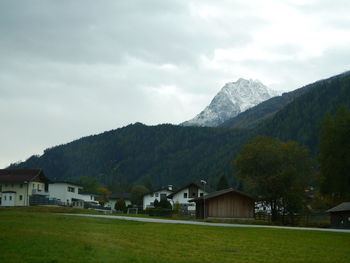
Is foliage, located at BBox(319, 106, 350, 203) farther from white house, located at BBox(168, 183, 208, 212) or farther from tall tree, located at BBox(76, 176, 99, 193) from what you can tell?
tall tree, located at BBox(76, 176, 99, 193)

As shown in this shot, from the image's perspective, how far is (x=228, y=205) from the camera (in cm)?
7144

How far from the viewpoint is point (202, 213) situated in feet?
239

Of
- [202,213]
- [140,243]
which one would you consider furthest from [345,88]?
[140,243]

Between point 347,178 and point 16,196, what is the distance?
185ft

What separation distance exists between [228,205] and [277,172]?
440 inches

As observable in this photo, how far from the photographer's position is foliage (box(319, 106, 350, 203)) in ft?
252

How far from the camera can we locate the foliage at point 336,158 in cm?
7694

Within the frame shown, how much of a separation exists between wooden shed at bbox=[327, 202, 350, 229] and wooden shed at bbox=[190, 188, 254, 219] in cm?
1389

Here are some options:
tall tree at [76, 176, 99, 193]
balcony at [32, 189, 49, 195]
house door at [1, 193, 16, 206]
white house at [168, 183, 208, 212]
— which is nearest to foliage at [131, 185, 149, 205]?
white house at [168, 183, 208, 212]

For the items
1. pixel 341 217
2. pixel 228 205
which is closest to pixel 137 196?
pixel 228 205

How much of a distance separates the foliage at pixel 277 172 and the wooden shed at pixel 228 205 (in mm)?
5707

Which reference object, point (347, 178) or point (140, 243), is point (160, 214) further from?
point (140, 243)

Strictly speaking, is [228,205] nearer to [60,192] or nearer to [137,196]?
[60,192]

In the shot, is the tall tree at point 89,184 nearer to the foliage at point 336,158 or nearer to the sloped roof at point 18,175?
the sloped roof at point 18,175
